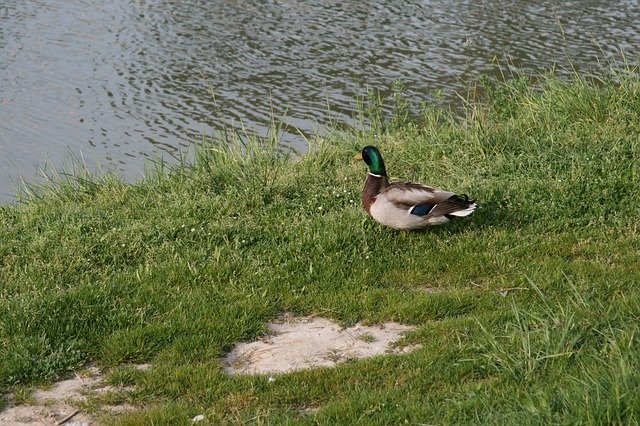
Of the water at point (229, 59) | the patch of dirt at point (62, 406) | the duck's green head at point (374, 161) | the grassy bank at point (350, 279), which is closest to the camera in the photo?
the grassy bank at point (350, 279)

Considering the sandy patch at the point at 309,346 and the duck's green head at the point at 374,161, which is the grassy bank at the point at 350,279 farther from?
the duck's green head at the point at 374,161

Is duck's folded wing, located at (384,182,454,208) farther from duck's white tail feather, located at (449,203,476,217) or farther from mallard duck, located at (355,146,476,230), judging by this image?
duck's white tail feather, located at (449,203,476,217)

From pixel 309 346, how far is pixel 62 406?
1.51 meters

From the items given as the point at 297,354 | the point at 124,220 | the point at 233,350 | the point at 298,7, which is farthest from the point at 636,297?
the point at 298,7

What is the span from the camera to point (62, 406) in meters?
5.29

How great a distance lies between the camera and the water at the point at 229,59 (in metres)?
13.2

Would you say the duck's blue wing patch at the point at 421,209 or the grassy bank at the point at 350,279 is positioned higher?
the duck's blue wing patch at the point at 421,209

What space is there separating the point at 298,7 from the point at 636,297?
50.4 feet

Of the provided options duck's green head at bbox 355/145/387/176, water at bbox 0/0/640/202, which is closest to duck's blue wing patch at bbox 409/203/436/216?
duck's green head at bbox 355/145/387/176

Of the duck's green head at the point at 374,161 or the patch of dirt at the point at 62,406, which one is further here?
the duck's green head at the point at 374,161

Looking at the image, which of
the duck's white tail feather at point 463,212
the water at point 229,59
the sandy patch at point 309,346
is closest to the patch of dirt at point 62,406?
the sandy patch at point 309,346

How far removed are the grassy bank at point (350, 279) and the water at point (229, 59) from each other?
3.49m

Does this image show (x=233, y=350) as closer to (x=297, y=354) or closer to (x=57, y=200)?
(x=297, y=354)

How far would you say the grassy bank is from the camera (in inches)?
199
